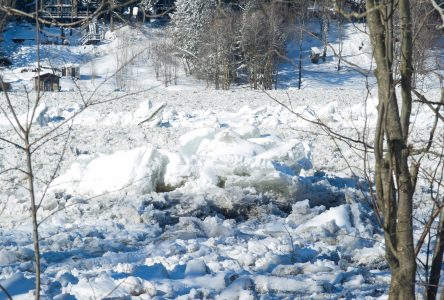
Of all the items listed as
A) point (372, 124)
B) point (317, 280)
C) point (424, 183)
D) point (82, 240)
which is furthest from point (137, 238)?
point (372, 124)

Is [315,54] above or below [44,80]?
below

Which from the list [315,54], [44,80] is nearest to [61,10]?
[44,80]

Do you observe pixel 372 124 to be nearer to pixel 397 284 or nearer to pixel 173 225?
pixel 173 225

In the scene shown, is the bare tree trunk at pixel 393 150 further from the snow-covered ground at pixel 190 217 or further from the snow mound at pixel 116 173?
the snow mound at pixel 116 173

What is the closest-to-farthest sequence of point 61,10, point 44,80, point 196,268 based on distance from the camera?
→ point 61,10
point 196,268
point 44,80

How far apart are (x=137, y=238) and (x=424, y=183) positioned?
5.06m

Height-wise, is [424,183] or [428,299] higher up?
[428,299]

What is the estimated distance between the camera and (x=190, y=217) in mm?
7383

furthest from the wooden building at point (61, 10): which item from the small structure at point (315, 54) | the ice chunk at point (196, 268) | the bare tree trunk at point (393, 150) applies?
the small structure at point (315, 54)

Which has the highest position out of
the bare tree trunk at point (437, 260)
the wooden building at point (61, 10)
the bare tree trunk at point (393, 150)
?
the wooden building at point (61, 10)

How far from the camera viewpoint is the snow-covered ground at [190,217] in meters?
4.90

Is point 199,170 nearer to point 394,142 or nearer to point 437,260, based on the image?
point 437,260

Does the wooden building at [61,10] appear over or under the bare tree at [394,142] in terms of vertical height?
over

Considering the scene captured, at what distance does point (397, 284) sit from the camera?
9.79 ft
